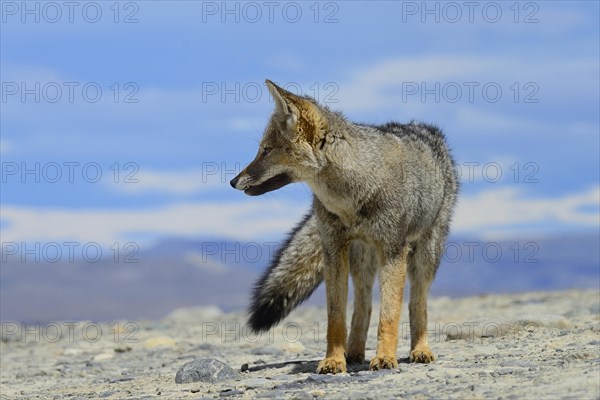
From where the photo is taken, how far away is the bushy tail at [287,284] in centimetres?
1082

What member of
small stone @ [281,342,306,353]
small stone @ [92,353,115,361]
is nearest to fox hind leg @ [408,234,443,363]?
small stone @ [281,342,306,353]

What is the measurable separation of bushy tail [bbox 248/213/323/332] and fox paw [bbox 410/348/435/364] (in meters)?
1.41

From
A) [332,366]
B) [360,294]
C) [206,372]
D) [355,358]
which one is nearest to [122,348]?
[206,372]

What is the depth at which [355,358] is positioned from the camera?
10.2m

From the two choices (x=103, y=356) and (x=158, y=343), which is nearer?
(x=103, y=356)

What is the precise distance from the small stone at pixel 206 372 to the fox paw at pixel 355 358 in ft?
3.75

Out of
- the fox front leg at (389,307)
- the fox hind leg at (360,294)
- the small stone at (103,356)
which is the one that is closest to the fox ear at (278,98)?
the fox hind leg at (360,294)

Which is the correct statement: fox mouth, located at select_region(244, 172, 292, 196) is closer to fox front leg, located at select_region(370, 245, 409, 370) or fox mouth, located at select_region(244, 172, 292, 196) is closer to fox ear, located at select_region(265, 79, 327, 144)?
fox ear, located at select_region(265, 79, 327, 144)

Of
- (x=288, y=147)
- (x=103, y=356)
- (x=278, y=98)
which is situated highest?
(x=278, y=98)

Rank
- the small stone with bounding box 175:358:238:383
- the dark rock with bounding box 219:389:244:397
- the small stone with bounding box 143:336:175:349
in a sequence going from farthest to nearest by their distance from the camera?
the small stone with bounding box 143:336:175:349 < the small stone with bounding box 175:358:238:383 < the dark rock with bounding box 219:389:244:397

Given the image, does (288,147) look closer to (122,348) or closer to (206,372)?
(206,372)

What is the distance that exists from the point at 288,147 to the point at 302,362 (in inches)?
106

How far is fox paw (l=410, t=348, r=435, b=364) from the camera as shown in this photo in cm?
1016

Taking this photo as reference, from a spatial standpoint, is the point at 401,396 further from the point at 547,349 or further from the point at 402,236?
Answer: the point at 547,349
